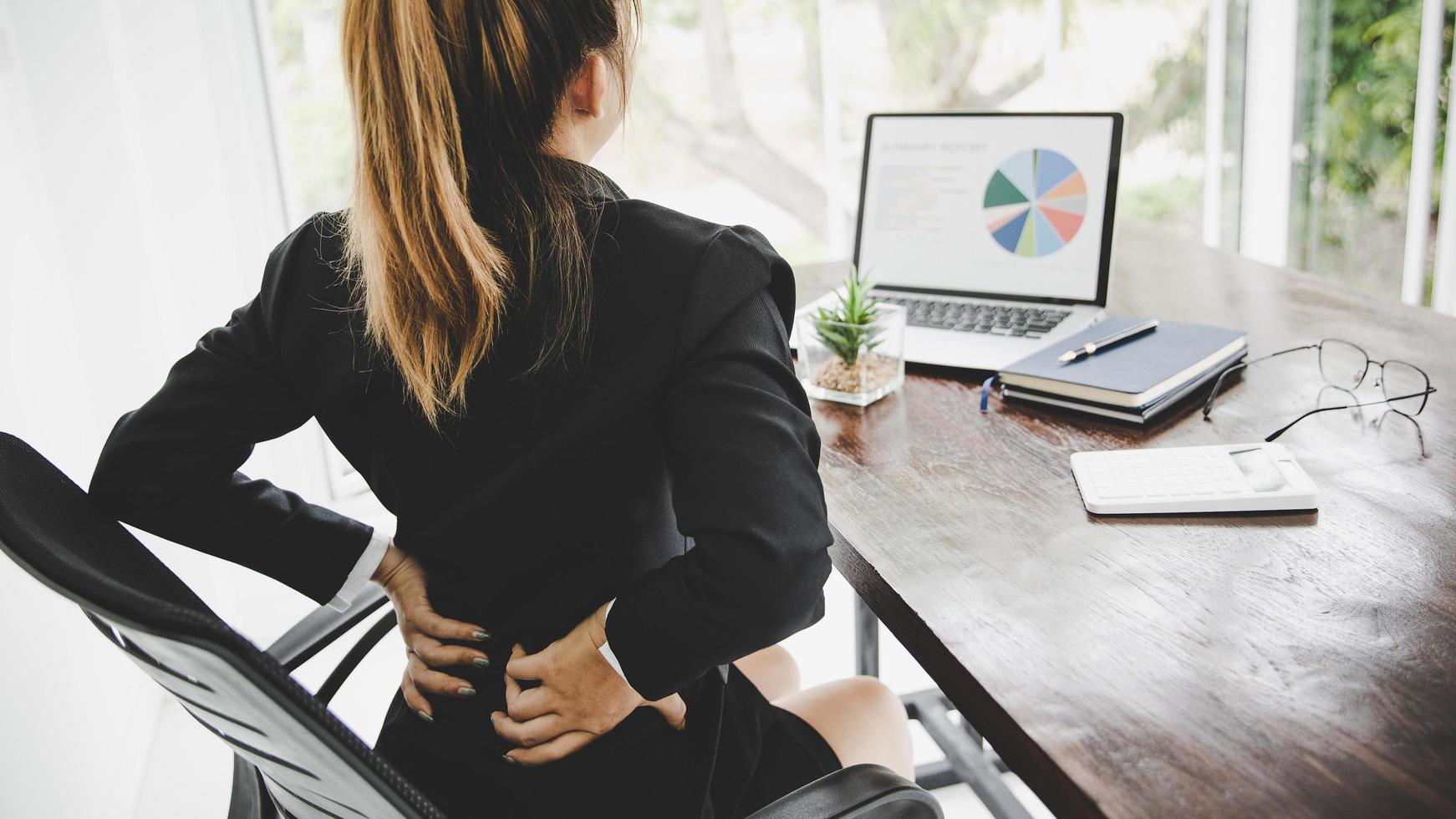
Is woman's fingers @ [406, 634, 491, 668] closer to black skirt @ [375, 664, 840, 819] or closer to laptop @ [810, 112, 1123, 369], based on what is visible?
black skirt @ [375, 664, 840, 819]

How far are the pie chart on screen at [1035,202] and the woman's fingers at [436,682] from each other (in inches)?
42.5

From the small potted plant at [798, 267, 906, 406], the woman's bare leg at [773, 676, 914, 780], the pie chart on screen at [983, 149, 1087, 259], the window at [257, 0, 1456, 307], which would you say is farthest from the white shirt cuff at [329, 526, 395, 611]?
the window at [257, 0, 1456, 307]

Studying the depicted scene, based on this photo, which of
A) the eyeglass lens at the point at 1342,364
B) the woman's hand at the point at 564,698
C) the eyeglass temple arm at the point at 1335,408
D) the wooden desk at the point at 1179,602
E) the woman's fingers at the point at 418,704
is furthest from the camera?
the eyeglass lens at the point at 1342,364

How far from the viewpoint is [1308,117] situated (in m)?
3.75

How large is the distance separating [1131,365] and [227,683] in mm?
1082

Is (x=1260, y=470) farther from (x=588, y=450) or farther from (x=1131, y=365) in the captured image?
(x=588, y=450)

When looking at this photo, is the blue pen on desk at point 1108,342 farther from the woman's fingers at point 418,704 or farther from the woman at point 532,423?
the woman's fingers at point 418,704

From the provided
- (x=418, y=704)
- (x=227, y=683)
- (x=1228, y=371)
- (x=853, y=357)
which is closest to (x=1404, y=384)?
(x=1228, y=371)

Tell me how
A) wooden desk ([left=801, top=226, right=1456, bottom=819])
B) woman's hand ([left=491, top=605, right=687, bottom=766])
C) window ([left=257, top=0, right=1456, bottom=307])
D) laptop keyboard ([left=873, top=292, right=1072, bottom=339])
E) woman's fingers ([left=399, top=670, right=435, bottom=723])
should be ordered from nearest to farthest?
1. wooden desk ([left=801, top=226, right=1456, bottom=819])
2. woman's hand ([left=491, top=605, right=687, bottom=766])
3. woman's fingers ([left=399, top=670, right=435, bottom=723])
4. laptop keyboard ([left=873, top=292, right=1072, bottom=339])
5. window ([left=257, top=0, right=1456, bottom=307])

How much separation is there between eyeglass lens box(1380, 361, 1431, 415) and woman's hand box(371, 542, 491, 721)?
1053 millimetres

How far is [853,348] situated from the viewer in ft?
4.30

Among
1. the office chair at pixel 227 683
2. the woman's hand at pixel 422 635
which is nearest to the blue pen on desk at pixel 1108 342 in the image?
the office chair at pixel 227 683

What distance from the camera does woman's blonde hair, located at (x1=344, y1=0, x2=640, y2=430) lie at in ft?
2.53

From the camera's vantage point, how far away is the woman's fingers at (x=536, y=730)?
0.89 m
